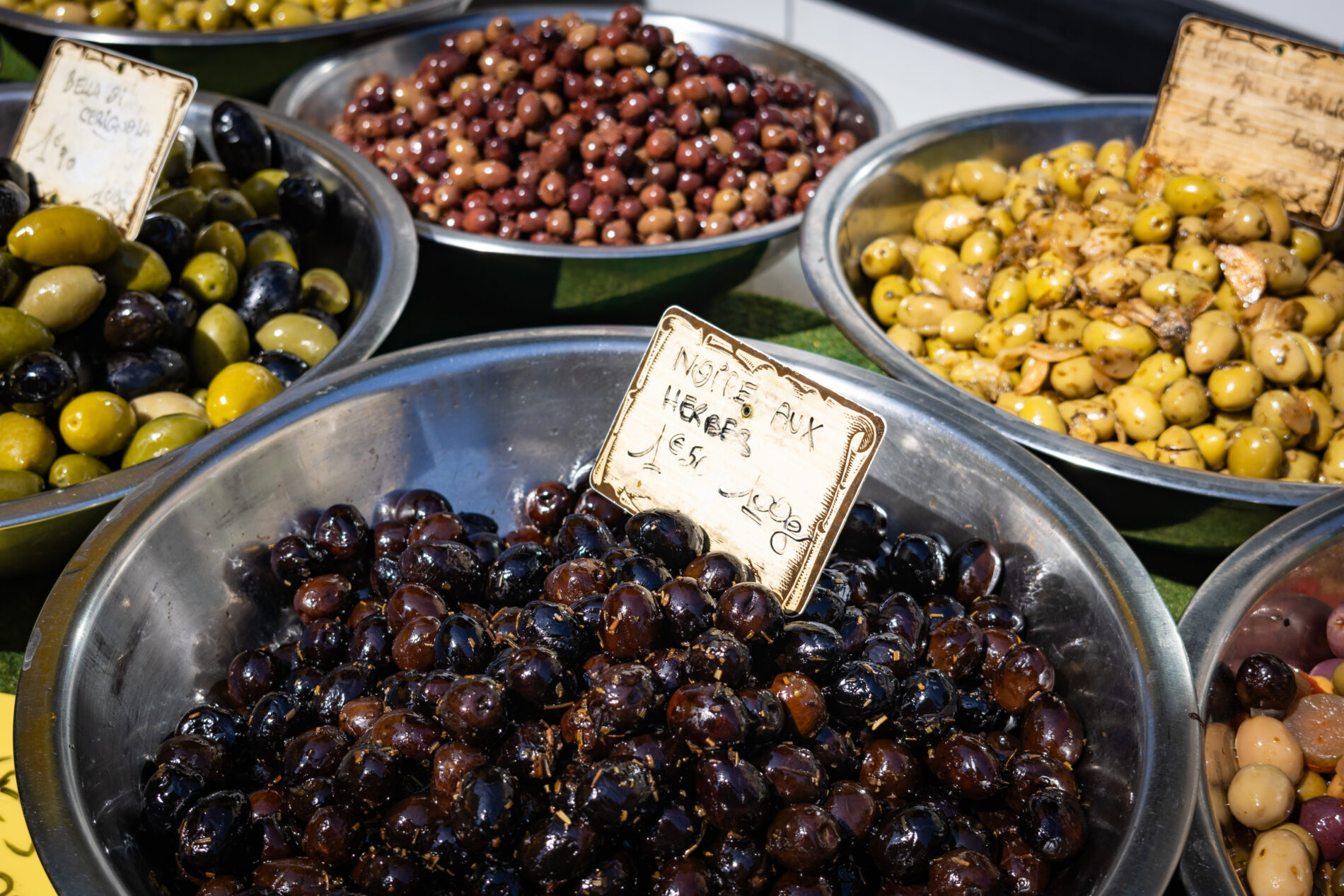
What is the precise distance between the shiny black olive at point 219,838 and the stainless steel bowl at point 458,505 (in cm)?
5

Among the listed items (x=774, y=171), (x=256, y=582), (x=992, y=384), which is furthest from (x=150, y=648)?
(x=774, y=171)

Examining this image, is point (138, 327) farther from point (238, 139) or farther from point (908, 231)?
point (908, 231)

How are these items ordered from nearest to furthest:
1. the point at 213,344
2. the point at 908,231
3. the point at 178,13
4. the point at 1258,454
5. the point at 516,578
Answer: the point at 516,578 → the point at 1258,454 → the point at 213,344 → the point at 908,231 → the point at 178,13

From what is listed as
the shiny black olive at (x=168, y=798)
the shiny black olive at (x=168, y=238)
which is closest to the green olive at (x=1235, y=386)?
the shiny black olive at (x=168, y=798)

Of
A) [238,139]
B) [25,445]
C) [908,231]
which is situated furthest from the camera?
[908,231]

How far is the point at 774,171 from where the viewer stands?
248cm

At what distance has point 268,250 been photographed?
1.93m

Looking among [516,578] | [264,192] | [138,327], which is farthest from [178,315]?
[516,578]

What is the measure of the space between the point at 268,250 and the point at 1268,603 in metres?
1.82

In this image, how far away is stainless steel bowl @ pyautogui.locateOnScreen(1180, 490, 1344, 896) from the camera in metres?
1.14

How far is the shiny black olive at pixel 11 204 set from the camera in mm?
A: 1686

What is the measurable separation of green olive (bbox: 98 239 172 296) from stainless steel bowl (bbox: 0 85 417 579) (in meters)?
0.34

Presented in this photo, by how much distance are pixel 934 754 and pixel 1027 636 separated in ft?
1.00

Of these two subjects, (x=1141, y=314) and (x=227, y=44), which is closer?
(x=1141, y=314)
